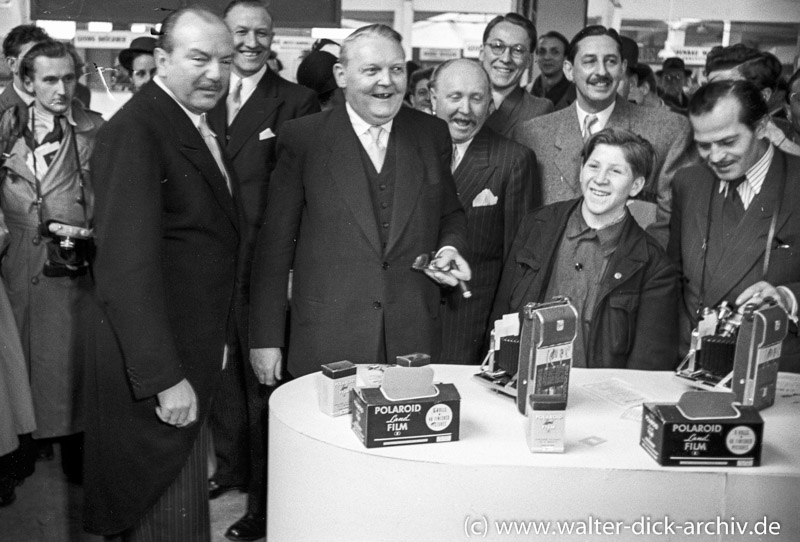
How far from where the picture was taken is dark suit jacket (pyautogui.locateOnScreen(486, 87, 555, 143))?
3.68 metres

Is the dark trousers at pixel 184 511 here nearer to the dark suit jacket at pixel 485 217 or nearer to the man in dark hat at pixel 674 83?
the dark suit jacket at pixel 485 217

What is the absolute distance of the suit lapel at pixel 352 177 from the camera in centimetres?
258

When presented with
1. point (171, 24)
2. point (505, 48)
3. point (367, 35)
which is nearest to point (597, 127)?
point (505, 48)

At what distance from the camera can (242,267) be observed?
3.18 metres

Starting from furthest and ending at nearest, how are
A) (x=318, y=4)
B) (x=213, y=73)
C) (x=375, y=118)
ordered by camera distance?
(x=318, y=4) < (x=375, y=118) < (x=213, y=73)

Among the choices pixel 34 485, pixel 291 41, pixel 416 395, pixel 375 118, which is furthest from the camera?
pixel 291 41

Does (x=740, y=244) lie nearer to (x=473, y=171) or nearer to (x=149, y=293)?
(x=473, y=171)

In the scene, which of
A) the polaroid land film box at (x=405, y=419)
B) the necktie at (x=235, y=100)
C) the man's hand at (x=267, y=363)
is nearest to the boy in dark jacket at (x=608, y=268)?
the man's hand at (x=267, y=363)

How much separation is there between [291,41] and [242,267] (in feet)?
11.5

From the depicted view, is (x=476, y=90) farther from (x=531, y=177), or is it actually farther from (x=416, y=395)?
(x=416, y=395)

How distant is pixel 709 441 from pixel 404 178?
1269 mm

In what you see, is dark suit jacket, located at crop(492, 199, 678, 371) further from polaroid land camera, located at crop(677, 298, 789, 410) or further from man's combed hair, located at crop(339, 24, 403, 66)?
man's combed hair, located at crop(339, 24, 403, 66)

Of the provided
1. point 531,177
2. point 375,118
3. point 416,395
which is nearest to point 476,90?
point 531,177

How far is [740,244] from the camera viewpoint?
2.58 metres
